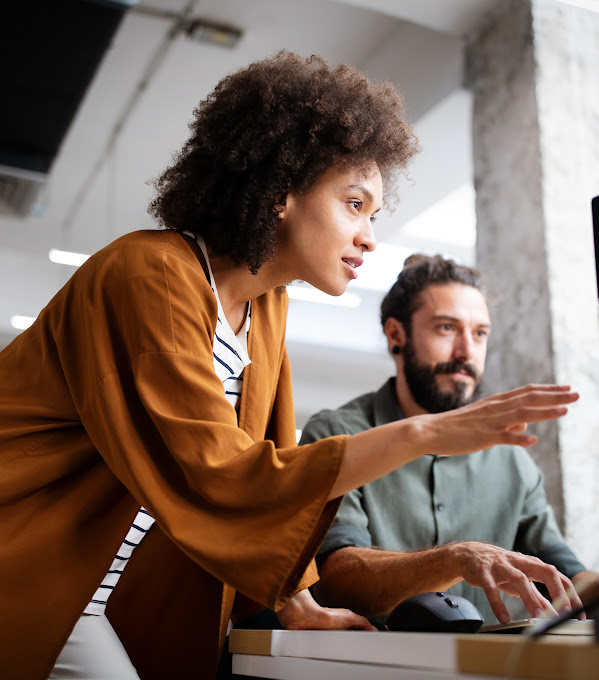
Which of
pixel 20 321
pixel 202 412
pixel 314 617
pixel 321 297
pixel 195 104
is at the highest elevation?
pixel 195 104

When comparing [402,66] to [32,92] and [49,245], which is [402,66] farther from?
[49,245]

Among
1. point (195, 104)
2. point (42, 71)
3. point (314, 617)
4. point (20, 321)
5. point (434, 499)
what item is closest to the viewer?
point (314, 617)

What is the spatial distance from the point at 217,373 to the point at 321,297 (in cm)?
550

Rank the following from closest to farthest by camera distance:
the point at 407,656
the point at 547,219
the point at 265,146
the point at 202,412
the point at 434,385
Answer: the point at 407,656 < the point at 202,412 < the point at 265,146 < the point at 434,385 < the point at 547,219

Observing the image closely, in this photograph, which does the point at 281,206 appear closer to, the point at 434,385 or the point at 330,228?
the point at 330,228

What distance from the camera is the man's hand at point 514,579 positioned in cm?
98

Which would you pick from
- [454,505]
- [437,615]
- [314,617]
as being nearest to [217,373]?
[314,617]

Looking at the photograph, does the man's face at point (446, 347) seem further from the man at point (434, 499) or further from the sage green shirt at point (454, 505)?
the sage green shirt at point (454, 505)

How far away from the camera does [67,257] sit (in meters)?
5.84

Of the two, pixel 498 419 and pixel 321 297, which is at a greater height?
pixel 321 297

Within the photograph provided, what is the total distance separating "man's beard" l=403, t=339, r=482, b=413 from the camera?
1.78m

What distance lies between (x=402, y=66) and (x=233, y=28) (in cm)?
79

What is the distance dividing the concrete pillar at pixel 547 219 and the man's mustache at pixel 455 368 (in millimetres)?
448

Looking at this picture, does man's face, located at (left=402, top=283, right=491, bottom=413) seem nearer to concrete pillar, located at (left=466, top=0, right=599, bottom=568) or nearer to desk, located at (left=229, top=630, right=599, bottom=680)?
concrete pillar, located at (left=466, top=0, right=599, bottom=568)
